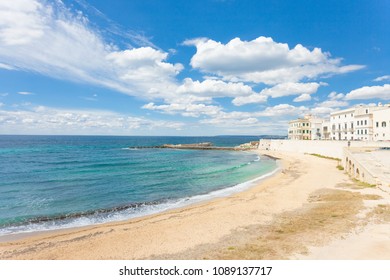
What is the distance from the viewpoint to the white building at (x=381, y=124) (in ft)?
171

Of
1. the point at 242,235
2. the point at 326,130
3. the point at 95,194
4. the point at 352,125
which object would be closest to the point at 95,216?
the point at 95,194

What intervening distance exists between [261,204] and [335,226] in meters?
7.25

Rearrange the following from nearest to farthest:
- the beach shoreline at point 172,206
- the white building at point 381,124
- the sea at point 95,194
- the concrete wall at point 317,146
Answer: the beach shoreline at point 172,206 < the sea at point 95,194 < the concrete wall at point 317,146 < the white building at point 381,124

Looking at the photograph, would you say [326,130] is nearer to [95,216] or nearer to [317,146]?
[317,146]

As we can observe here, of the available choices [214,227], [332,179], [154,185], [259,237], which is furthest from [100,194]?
[332,179]

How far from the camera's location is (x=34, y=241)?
14.7 m

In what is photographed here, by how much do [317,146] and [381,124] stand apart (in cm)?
1341

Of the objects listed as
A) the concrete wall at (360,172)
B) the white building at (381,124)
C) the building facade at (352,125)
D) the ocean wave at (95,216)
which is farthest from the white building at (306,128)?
the ocean wave at (95,216)

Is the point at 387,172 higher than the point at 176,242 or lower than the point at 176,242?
higher

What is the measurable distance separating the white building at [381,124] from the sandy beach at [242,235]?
4046cm

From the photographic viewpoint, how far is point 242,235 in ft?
45.2

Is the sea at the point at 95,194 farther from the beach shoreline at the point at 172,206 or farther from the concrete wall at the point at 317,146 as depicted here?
the concrete wall at the point at 317,146

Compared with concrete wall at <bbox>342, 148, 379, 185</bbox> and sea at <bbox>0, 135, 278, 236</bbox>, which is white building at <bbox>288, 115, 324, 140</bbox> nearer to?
concrete wall at <bbox>342, 148, 379, 185</bbox>
